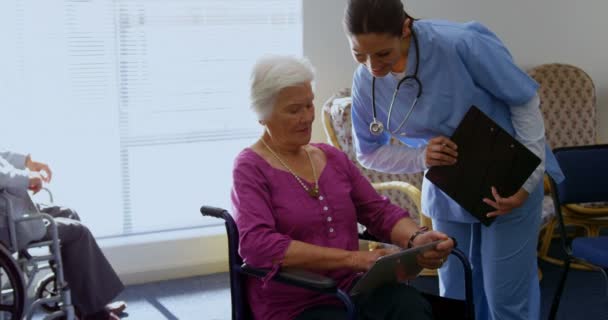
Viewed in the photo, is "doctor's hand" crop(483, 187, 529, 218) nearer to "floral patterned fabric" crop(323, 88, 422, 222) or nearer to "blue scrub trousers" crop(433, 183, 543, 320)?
"blue scrub trousers" crop(433, 183, 543, 320)

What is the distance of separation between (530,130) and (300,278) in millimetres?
772

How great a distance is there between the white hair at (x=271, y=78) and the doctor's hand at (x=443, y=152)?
0.40 m

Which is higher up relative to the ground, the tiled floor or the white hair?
the white hair

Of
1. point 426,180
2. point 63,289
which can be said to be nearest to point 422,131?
point 426,180

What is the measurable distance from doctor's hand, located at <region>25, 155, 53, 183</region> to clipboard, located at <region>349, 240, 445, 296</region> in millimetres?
1726

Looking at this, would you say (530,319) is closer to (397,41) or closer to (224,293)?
(397,41)

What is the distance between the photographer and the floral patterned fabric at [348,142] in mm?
3826

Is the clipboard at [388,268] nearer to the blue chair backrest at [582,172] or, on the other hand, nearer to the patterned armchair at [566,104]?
the blue chair backrest at [582,172]

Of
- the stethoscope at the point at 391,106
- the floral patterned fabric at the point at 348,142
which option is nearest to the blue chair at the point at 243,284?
the stethoscope at the point at 391,106

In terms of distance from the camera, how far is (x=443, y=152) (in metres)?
2.22

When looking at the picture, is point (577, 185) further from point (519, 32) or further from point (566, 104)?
point (519, 32)

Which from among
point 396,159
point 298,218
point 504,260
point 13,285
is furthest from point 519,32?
point 13,285

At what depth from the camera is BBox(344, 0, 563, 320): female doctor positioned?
214 centimetres

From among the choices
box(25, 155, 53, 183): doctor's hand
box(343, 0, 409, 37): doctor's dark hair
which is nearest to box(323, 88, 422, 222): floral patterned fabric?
box(25, 155, 53, 183): doctor's hand
